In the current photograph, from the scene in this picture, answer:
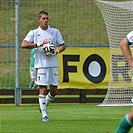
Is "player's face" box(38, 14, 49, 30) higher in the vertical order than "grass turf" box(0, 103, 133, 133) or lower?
higher

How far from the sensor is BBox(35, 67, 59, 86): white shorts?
1463 cm

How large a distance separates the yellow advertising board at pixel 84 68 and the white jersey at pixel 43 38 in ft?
16.9

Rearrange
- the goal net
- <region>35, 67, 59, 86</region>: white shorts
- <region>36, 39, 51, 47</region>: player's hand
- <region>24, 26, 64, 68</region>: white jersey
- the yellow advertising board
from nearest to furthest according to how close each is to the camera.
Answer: <region>36, 39, 51, 47</region>: player's hand
<region>35, 67, 59, 86</region>: white shorts
<region>24, 26, 64, 68</region>: white jersey
the goal net
the yellow advertising board

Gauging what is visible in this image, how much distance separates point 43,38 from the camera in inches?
588

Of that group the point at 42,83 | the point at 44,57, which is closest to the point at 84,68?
the point at 44,57

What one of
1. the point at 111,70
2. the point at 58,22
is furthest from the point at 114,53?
the point at 58,22

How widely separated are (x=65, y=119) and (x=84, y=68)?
5.90 metres

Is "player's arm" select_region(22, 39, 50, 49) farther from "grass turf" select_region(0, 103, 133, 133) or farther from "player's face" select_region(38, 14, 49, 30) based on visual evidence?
"grass turf" select_region(0, 103, 133, 133)

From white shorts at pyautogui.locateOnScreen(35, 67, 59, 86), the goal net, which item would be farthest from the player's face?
the goal net

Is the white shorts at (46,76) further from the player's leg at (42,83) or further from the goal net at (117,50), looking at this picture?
the goal net at (117,50)

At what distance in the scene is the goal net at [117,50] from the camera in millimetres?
19609

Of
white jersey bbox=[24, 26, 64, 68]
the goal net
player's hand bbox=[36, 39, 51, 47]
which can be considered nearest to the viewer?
player's hand bbox=[36, 39, 51, 47]

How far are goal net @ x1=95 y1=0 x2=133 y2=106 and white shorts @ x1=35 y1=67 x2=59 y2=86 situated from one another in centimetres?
483

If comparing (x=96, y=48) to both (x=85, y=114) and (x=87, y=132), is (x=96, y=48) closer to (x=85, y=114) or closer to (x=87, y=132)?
(x=85, y=114)
